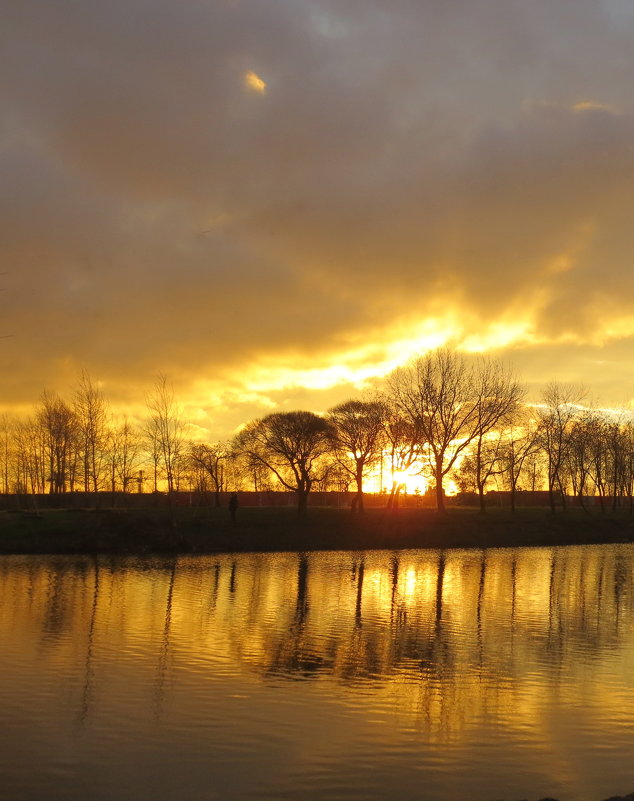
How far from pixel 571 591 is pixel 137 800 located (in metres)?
29.6

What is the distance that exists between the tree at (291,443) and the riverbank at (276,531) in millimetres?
15271

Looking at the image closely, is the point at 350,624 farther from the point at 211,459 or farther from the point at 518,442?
the point at 211,459

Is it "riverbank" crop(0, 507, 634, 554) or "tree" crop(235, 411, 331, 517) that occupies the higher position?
"tree" crop(235, 411, 331, 517)

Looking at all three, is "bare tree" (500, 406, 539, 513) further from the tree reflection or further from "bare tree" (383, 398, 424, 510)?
the tree reflection

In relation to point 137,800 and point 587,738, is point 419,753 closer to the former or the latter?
point 587,738

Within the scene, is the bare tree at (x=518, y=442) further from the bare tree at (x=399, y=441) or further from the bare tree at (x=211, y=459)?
the bare tree at (x=211, y=459)

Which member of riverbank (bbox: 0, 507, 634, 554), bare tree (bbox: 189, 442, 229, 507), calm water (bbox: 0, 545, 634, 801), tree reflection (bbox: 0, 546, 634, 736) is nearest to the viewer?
calm water (bbox: 0, 545, 634, 801)

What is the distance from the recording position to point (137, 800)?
1123 cm

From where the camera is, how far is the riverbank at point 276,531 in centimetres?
5784

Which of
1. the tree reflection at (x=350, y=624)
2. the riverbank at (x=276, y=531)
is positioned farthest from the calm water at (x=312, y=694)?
the riverbank at (x=276, y=531)

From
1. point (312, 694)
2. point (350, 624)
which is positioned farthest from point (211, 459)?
point (312, 694)

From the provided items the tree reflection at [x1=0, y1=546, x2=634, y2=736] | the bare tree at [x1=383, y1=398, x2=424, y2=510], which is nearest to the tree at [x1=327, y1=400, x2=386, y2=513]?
the bare tree at [x1=383, y1=398, x2=424, y2=510]

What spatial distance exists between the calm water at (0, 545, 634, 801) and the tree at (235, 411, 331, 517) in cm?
Result: 6010

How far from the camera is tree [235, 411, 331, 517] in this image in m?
95.1
